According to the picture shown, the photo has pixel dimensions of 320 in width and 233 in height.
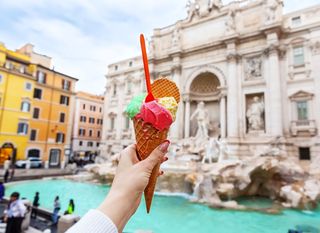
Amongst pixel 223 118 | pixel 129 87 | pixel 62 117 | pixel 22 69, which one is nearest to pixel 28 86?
pixel 22 69

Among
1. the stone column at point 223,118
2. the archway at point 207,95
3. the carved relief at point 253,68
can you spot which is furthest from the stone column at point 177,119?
the carved relief at point 253,68

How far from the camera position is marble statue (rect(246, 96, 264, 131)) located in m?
14.4

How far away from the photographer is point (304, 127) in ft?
42.5

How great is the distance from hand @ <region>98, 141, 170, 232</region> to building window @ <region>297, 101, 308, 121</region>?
14.9m

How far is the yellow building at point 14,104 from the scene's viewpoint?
716 inches

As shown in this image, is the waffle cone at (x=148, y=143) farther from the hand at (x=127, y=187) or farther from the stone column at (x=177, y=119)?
the stone column at (x=177, y=119)

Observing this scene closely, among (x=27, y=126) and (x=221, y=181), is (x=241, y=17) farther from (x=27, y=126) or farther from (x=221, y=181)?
(x=27, y=126)

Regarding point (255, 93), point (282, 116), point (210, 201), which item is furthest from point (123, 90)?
point (210, 201)

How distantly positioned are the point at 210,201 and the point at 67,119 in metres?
19.6

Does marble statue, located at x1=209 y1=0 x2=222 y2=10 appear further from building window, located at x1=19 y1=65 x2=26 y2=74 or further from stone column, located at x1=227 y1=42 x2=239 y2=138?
building window, located at x1=19 y1=65 x2=26 y2=74

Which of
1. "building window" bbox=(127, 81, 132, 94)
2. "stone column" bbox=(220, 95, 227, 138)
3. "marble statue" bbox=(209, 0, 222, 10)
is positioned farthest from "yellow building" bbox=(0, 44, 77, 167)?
"marble statue" bbox=(209, 0, 222, 10)

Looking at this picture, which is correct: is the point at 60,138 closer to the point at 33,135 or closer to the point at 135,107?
the point at 33,135

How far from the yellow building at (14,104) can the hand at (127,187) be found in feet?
69.2

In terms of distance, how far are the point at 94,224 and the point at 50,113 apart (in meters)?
23.7
